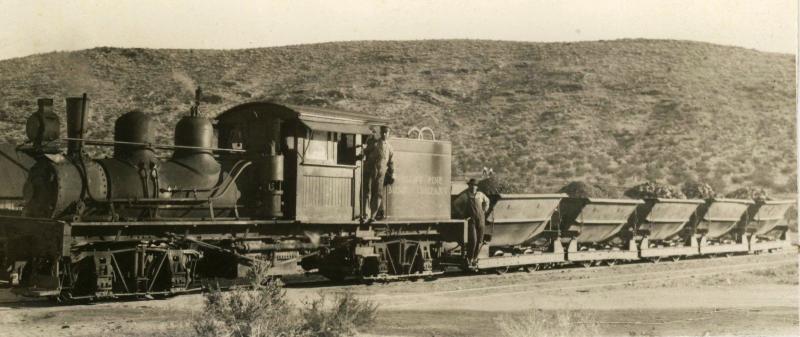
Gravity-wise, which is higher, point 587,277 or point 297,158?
point 297,158

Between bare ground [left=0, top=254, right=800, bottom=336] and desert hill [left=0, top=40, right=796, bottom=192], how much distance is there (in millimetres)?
21404

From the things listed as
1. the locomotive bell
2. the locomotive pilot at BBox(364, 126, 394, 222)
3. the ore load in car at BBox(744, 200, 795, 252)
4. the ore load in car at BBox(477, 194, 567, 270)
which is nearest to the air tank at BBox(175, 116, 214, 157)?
the locomotive bell

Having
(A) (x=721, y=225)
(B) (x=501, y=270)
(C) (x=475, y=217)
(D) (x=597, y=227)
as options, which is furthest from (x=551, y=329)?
(A) (x=721, y=225)

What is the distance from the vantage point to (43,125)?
36.2ft

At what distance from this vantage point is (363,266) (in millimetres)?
15023

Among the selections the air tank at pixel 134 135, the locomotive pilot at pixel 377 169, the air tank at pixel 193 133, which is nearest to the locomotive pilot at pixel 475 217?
the locomotive pilot at pixel 377 169

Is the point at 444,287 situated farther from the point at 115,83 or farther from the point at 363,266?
the point at 115,83

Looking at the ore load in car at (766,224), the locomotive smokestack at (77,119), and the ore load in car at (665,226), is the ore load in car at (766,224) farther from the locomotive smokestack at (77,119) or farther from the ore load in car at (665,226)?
the locomotive smokestack at (77,119)

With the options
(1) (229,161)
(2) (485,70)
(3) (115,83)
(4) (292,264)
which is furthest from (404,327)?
(2) (485,70)

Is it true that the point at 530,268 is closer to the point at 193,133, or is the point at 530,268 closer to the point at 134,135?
the point at 193,133

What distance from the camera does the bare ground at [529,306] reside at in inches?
368

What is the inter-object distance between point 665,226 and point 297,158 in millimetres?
12486

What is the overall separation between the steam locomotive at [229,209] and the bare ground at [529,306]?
0.55 m

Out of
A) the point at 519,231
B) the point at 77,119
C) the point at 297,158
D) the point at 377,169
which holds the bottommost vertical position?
the point at 519,231
